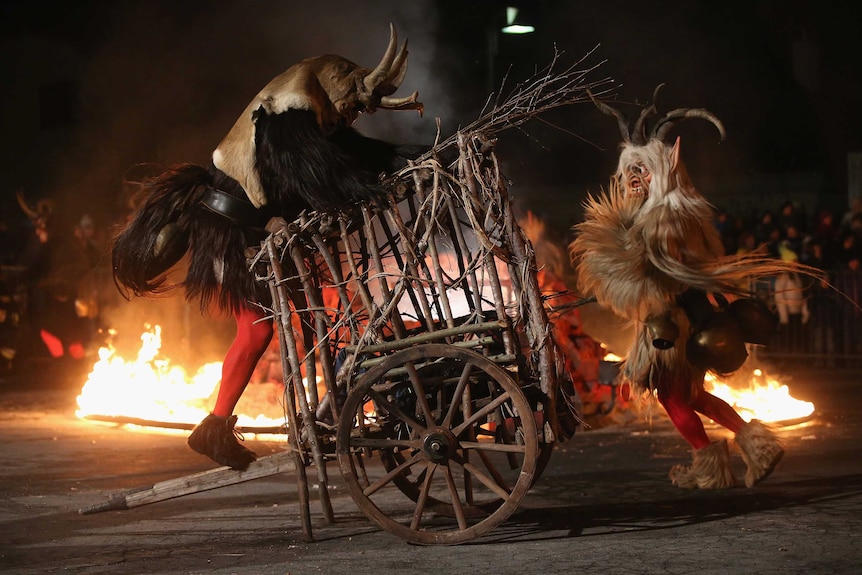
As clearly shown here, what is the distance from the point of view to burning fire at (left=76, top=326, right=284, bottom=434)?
32.9 ft

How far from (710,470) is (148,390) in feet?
18.9

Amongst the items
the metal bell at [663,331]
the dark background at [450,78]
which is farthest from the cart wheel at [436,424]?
the dark background at [450,78]

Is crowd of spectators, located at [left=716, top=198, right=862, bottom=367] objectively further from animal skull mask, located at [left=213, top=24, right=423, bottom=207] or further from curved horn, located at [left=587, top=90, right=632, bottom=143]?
animal skull mask, located at [left=213, top=24, right=423, bottom=207]

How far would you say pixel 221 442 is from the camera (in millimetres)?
5785

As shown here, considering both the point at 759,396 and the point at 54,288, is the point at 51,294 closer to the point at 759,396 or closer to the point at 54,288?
the point at 54,288

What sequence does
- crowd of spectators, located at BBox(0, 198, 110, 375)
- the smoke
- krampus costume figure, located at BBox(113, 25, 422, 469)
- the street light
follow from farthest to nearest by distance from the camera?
1. crowd of spectators, located at BBox(0, 198, 110, 375)
2. the smoke
3. the street light
4. krampus costume figure, located at BBox(113, 25, 422, 469)

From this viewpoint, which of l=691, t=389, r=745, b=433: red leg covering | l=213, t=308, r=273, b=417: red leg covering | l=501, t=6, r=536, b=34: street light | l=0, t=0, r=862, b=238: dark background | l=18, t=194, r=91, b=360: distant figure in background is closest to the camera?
l=213, t=308, r=273, b=417: red leg covering

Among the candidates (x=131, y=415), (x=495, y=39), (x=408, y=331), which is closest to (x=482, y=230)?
(x=408, y=331)

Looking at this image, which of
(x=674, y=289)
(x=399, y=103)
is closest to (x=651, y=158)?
(x=674, y=289)

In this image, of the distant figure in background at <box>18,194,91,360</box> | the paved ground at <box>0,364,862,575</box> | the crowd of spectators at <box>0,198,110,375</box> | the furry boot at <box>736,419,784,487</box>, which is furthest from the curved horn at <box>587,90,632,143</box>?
the distant figure in background at <box>18,194,91,360</box>

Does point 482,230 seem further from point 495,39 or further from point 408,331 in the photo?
point 495,39

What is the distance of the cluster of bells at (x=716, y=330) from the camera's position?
20.5 feet

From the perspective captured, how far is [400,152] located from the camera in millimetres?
6051

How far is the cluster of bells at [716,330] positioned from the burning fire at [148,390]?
4546 mm
